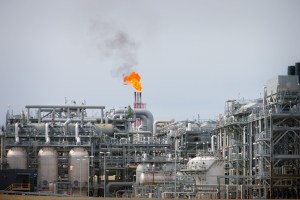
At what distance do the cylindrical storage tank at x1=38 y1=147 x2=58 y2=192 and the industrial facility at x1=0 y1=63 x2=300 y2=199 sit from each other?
0.38 ft

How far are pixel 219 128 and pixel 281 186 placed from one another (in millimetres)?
18235

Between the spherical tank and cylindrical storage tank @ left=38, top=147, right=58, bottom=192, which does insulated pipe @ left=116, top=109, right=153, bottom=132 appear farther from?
cylindrical storage tank @ left=38, top=147, right=58, bottom=192

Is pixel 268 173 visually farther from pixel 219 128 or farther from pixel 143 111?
pixel 143 111

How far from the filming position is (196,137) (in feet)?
381

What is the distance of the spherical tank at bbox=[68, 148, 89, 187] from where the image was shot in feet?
331

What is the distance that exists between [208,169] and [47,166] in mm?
19408

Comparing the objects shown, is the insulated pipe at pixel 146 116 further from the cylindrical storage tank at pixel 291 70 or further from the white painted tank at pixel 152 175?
the cylindrical storage tank at pixel 291 70

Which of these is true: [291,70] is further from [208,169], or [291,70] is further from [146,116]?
[146,116]

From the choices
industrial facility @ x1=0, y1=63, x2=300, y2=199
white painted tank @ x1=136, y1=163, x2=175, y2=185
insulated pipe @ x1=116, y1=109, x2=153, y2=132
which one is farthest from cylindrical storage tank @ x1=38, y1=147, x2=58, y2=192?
insulated pipe @ x1=116, y1=109, x2=153, y2=132

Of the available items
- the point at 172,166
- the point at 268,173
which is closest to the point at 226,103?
the point at 172,166

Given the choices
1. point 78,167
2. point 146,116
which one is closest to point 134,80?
point 146,116

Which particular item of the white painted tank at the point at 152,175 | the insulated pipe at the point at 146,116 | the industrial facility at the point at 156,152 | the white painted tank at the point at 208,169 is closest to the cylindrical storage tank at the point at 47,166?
the industrial facility at the point at 156,152

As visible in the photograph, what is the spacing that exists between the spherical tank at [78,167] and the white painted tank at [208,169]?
13.4 m

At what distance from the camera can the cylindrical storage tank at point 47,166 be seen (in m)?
100
